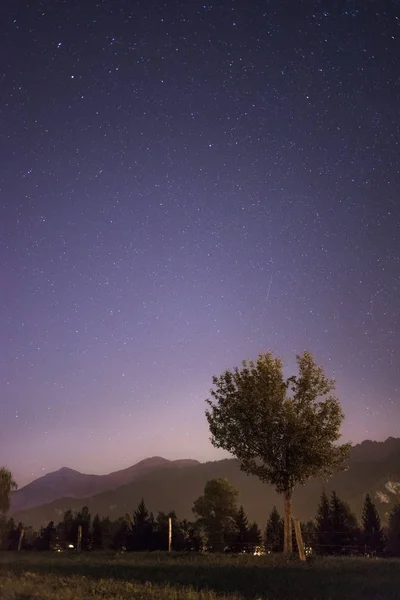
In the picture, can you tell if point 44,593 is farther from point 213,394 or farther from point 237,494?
point 237,494

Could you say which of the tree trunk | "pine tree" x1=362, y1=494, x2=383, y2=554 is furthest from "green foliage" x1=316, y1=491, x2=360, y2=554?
the tree trunk

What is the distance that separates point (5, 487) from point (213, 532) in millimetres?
50884

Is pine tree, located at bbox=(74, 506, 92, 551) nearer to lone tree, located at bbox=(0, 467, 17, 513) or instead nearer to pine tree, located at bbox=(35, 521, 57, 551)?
pine tree, located at bbox=(35, 521, 57, 551)

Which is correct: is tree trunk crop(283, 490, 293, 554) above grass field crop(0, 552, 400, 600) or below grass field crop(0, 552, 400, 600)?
above

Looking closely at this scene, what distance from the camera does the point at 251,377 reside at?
36.2m

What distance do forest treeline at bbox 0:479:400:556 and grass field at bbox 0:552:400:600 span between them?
3597 centimetres

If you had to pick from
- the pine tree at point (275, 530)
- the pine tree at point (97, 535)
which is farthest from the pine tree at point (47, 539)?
the pine tree at point (275, 530)

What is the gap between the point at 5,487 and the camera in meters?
105

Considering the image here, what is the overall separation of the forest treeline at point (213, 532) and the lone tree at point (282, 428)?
31.3m

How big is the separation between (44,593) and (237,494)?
7961cm

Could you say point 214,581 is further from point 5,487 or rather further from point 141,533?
point 5,487

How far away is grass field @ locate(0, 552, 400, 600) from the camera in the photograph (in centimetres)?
1741

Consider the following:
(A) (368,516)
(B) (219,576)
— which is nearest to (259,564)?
(B) (219,576)

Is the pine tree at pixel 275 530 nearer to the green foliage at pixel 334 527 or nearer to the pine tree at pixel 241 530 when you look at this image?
the pine tree at pixel 241 530
